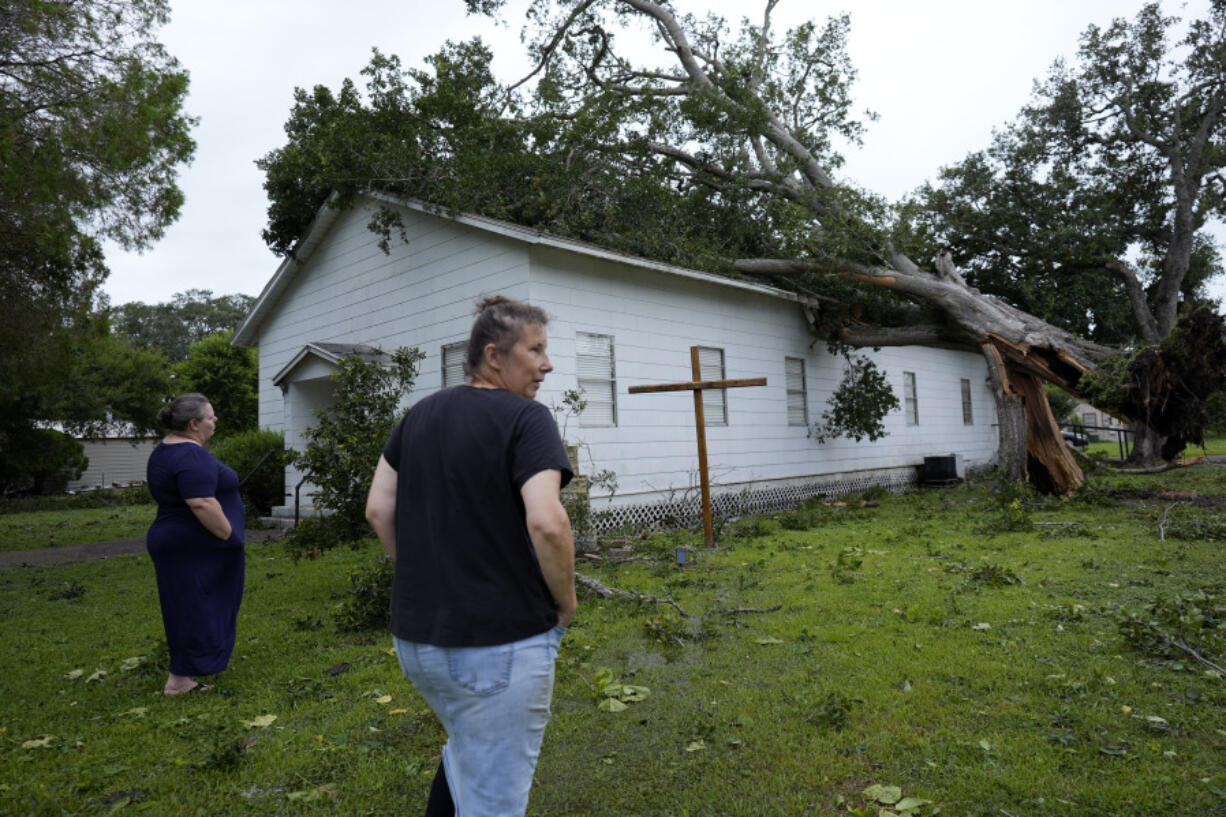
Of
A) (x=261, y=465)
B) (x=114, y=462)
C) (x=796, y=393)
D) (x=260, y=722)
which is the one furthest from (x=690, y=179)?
(x=114, y=462)

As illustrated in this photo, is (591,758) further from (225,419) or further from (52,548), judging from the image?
(225,419)

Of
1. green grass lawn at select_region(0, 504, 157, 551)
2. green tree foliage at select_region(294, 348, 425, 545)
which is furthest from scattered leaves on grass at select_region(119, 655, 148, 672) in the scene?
green grass lawn at select_region(0, 504, 157, 551)

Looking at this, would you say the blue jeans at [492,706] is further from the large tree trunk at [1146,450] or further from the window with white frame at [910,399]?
the large tree trunk at [1146,450]

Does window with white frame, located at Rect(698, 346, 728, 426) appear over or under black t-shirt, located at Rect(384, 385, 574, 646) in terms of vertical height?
over

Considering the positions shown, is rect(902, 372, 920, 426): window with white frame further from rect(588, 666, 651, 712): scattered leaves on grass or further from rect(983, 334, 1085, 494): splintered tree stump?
rect(588, 666, 651, 712): scattered leaves on grass

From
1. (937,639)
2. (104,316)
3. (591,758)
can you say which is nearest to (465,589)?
(591,758)

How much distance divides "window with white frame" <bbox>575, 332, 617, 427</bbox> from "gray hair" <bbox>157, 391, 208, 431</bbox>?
6791mm

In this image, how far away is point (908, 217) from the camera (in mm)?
15227

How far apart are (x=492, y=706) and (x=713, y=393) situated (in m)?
11.9

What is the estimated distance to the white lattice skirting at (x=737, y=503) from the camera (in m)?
11.9

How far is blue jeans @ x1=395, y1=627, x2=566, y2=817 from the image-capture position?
213cm

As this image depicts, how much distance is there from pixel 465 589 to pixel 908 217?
15.1 metres

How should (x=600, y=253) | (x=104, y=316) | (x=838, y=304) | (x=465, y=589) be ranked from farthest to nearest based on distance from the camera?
(x=838, y=304)
(x=104, y=316)
(x=600, y=253)
(x=465, y=589)

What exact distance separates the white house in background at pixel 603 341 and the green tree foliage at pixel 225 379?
1361cm
